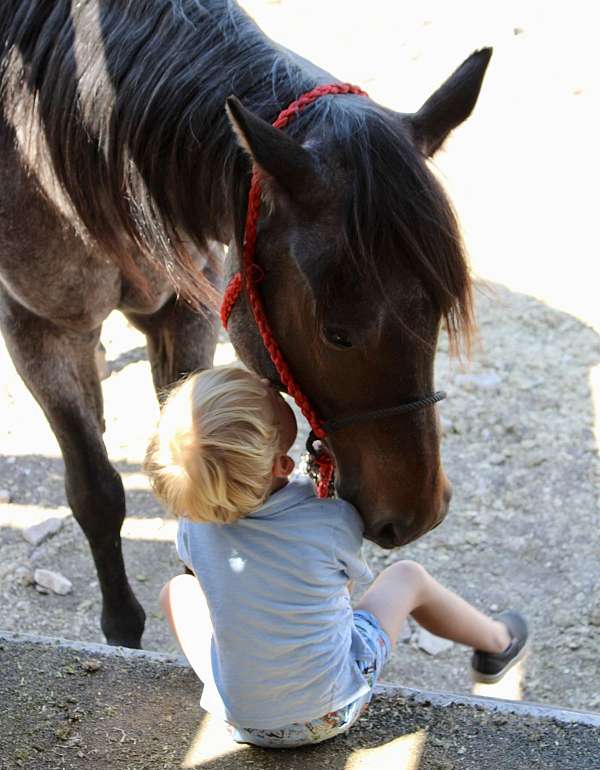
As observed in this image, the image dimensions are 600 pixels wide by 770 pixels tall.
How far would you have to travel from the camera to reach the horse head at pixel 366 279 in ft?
5.47

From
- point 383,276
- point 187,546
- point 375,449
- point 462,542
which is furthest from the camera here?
point 462,542

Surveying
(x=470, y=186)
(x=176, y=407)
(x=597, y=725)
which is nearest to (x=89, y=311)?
(x=176, y=407)

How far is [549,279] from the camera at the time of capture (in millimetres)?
4832

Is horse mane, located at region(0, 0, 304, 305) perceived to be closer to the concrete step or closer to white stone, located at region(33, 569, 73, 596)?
the concrete step

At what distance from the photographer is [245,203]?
1.86 metres

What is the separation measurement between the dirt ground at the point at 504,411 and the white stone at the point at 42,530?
0.09ft

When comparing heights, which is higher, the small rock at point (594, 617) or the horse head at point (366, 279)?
the horse head at point (366, 279)

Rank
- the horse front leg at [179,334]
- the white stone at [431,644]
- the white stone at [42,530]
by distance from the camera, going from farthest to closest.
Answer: the white stone at [42,530], the white stone at [431,644], the horse front leg at [179,334]

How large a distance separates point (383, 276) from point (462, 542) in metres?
2.02

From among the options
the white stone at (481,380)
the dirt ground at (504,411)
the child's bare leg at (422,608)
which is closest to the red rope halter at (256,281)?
the dirt ground at (504,411)

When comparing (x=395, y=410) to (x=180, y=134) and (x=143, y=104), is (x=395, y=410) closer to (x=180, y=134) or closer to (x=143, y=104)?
(x=180, y=134)

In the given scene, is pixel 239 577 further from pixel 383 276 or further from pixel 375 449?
pixel 383 276

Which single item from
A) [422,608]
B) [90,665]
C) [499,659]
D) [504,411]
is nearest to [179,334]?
[90,665]

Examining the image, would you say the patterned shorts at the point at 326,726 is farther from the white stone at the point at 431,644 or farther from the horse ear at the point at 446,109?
the white stone at the point at 431,644
